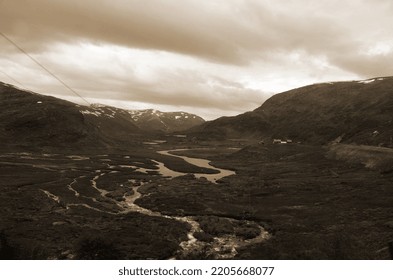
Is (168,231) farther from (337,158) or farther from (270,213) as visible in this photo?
(337,158)

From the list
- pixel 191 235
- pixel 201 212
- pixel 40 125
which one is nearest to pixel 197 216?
pixel 201 212

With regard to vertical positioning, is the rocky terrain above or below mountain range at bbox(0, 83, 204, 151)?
below

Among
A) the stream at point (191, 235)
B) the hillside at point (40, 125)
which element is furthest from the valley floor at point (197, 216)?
the hillside at point (40, 125)

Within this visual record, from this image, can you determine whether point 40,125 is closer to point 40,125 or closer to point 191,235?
point 40,125

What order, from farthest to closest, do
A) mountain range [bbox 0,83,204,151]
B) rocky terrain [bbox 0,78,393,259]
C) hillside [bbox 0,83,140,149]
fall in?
mountain range [bbox 0,83,204,151] < hillside [bbox 0,83,140,149] < rocky terrain [bbox 0,78,393,259]

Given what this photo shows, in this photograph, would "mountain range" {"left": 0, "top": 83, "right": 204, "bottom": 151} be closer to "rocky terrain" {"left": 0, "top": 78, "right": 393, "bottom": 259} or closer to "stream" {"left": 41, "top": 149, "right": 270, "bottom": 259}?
"rocky terrain" {"left": 0, "top": 78, "right": 393, "bottom": 259}

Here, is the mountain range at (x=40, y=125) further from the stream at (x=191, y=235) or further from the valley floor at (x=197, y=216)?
the stream at (x=191, y=235)

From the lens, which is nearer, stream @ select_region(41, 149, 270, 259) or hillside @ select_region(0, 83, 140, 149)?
stream @ select_region(41, 149, 270, 259)

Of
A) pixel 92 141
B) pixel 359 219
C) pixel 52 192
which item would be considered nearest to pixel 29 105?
pixel 92 141

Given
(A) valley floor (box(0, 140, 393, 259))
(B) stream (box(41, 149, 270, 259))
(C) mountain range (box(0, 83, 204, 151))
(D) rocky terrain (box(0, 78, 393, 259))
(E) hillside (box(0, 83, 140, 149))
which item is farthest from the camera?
(C) mountain range (box(0, 83, 204, 151))

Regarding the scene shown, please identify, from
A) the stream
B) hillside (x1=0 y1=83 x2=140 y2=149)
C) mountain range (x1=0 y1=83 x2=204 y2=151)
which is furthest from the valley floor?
mountain range (x1=0 y1=83 x2=204 y2=151)
